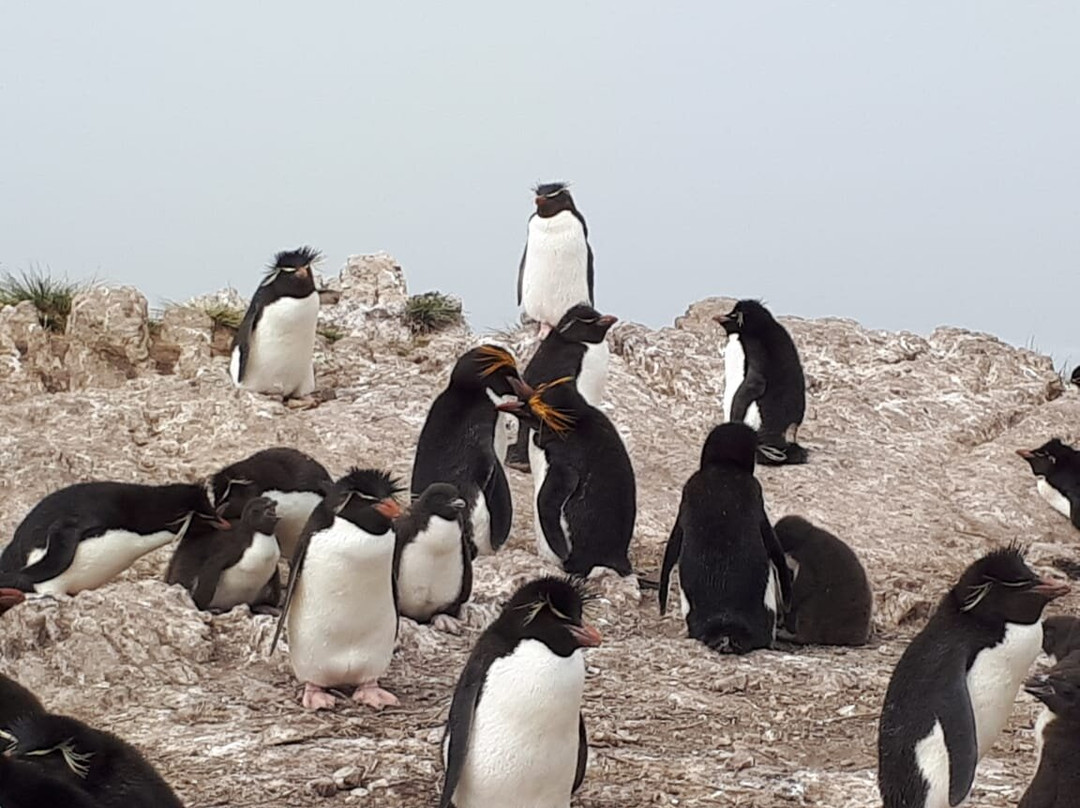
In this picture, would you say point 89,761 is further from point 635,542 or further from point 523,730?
point 635,542

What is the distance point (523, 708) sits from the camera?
18.2 ft

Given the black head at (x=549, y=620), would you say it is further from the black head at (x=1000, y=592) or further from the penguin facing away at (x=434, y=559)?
the penguin facing away at (x=434, y=559)

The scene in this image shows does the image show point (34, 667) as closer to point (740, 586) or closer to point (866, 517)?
point (740, 586)

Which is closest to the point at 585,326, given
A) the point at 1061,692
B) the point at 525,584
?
the point at 525,584

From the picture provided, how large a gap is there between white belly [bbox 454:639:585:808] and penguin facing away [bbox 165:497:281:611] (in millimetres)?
2586

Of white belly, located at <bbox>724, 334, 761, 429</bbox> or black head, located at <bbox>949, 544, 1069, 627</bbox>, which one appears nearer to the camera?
black head, located at <bbox>949, 544, 1069, 627</bbox>

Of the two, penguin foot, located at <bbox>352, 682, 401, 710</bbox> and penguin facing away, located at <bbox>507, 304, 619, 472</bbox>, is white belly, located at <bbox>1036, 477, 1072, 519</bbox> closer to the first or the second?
penguin facing away, located at <bbox>507, 304, 619, 472</bbox>

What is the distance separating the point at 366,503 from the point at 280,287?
5377mm

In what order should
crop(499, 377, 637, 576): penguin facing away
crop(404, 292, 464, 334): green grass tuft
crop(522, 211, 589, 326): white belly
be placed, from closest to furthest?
crop(499, 377, 637, 576): penguin facing away, crop(522, 211, 589, 326): white belly, crop(404, 292, 464, 334): green grass tuft

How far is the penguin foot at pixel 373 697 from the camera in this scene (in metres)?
6.86

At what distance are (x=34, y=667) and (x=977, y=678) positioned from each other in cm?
381

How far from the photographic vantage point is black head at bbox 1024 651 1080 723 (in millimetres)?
5434

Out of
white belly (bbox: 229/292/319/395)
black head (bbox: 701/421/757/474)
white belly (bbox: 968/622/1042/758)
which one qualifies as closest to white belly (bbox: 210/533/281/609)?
black head (bbox: 701/421/757/474)

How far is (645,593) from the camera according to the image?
30.1 ft
